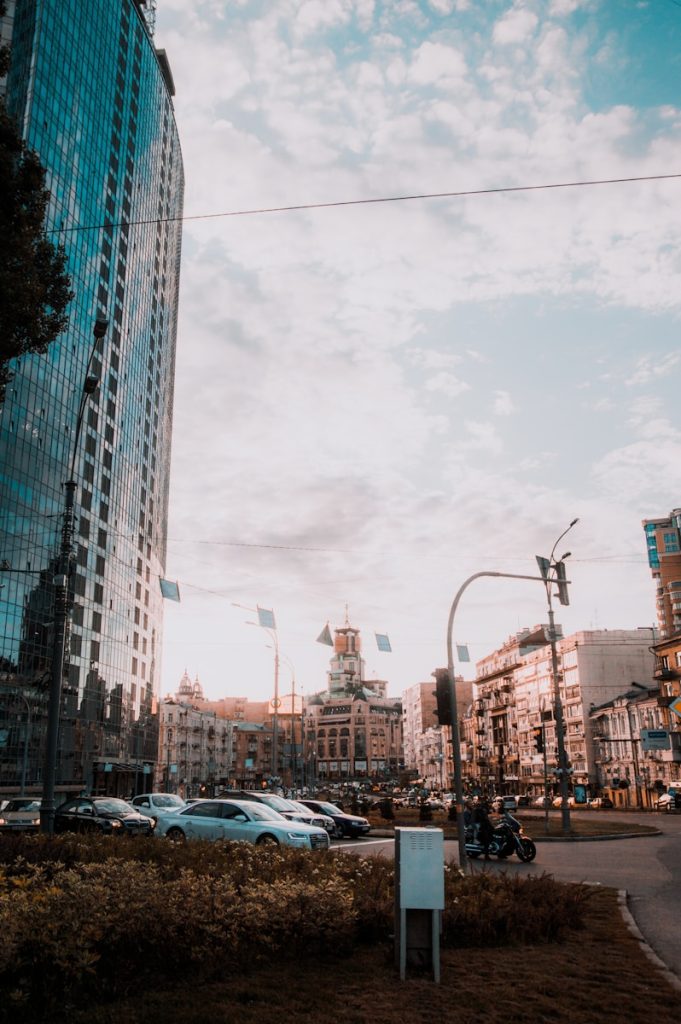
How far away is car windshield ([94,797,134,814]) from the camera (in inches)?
1055

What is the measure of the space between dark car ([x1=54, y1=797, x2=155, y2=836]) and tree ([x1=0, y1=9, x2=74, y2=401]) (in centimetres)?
1644

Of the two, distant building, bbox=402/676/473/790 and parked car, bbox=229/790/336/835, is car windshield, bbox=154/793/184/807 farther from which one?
distant building, bbox=402/676/473/790

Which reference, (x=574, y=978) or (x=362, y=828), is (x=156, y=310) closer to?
(x=362, y=828)

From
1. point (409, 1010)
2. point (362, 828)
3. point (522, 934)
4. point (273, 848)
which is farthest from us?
point (362, 828)

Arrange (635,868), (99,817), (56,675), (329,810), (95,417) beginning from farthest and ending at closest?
(95,417), (329,810), (99,817), (56,675), (635,868)

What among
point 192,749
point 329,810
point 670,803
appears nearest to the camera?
point 329,810

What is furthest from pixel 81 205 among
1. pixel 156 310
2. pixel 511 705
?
pixel 511 705

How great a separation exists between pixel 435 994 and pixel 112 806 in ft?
76.3

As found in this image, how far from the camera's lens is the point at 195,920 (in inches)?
294

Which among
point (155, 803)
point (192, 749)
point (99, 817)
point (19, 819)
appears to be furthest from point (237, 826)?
point (192, 749)

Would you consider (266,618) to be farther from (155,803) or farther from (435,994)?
(435,994)

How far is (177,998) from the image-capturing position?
6359mm

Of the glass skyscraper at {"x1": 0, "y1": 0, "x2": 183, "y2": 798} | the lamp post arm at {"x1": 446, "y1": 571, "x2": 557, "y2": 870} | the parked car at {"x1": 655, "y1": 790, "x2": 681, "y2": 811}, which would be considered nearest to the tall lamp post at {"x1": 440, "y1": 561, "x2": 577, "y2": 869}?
the lamp post arm at {"x1": 446, "y1": 571, "x2": 557, "y2": 870}

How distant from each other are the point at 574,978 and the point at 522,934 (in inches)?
67.6
